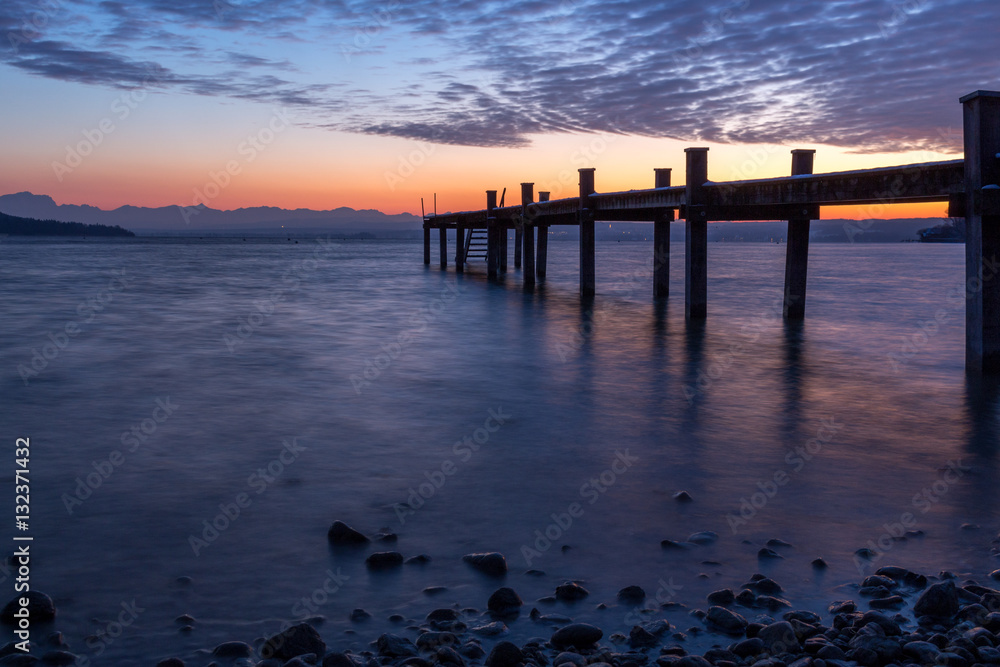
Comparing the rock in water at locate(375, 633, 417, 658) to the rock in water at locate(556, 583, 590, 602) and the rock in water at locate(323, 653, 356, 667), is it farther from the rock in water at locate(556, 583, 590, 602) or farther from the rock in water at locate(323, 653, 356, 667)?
the rock in water at locate(556, 583, 590, 602)

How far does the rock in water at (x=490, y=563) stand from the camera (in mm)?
4590

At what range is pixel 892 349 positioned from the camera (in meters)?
14.1

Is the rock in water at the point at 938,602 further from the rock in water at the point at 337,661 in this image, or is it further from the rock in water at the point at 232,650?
the rock in water at the point at 232,650

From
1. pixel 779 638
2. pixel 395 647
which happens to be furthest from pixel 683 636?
pixel 395 647

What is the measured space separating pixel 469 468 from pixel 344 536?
73.3 inches

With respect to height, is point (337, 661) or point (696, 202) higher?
point (696, 202)

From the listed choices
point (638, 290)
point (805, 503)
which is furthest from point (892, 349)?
point (638, 290)

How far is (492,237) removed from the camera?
114 feet

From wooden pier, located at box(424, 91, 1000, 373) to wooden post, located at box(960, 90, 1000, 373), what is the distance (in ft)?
0.04

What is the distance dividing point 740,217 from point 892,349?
3.73 meters

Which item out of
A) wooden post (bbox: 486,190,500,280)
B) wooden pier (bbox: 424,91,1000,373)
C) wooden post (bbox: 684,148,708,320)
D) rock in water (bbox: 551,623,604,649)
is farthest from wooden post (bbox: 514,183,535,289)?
rock in water (bbox: 551,623,604,649)

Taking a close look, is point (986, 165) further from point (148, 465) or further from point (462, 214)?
point (462, 214)

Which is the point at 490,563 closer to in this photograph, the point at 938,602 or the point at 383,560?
the point at 383,560

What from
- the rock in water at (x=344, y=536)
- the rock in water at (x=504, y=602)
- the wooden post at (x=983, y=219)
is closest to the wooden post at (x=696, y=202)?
the wooden post at (x=983, y=219)
